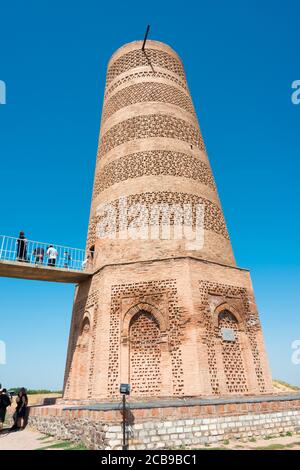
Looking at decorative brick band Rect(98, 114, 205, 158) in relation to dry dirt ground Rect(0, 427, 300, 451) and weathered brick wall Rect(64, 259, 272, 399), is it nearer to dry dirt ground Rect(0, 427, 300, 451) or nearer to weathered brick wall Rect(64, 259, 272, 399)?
weathered brick wall Rect(64, 259, 272, 399)

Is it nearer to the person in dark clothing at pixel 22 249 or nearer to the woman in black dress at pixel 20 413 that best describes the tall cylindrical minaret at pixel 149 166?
the person in dark clothing at pixel 22 249

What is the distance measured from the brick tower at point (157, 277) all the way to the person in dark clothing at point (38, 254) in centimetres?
176

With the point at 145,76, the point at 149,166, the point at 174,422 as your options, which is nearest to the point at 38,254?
the point at 149,166

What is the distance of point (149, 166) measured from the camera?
1248 cm

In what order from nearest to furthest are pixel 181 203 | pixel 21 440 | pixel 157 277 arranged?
pixel 21 440 < pixel 157 277 < pixel 181 203

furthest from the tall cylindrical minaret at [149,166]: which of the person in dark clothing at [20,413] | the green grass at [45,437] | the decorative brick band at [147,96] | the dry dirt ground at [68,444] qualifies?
the dry dirt ground at [68,444]

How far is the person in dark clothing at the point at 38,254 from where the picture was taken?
1088 cm

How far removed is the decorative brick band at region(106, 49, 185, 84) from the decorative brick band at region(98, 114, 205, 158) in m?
3.21

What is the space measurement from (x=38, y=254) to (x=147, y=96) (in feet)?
25.2

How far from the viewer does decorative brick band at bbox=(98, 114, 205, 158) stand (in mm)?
13234

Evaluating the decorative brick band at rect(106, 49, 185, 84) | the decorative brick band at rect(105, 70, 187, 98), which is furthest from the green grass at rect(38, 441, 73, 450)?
the decorative brick band at rect(106, 49, 185, 84)

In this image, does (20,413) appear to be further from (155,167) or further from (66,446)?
(155,167)

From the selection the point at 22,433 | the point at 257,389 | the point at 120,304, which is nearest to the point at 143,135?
the point at 120,304
